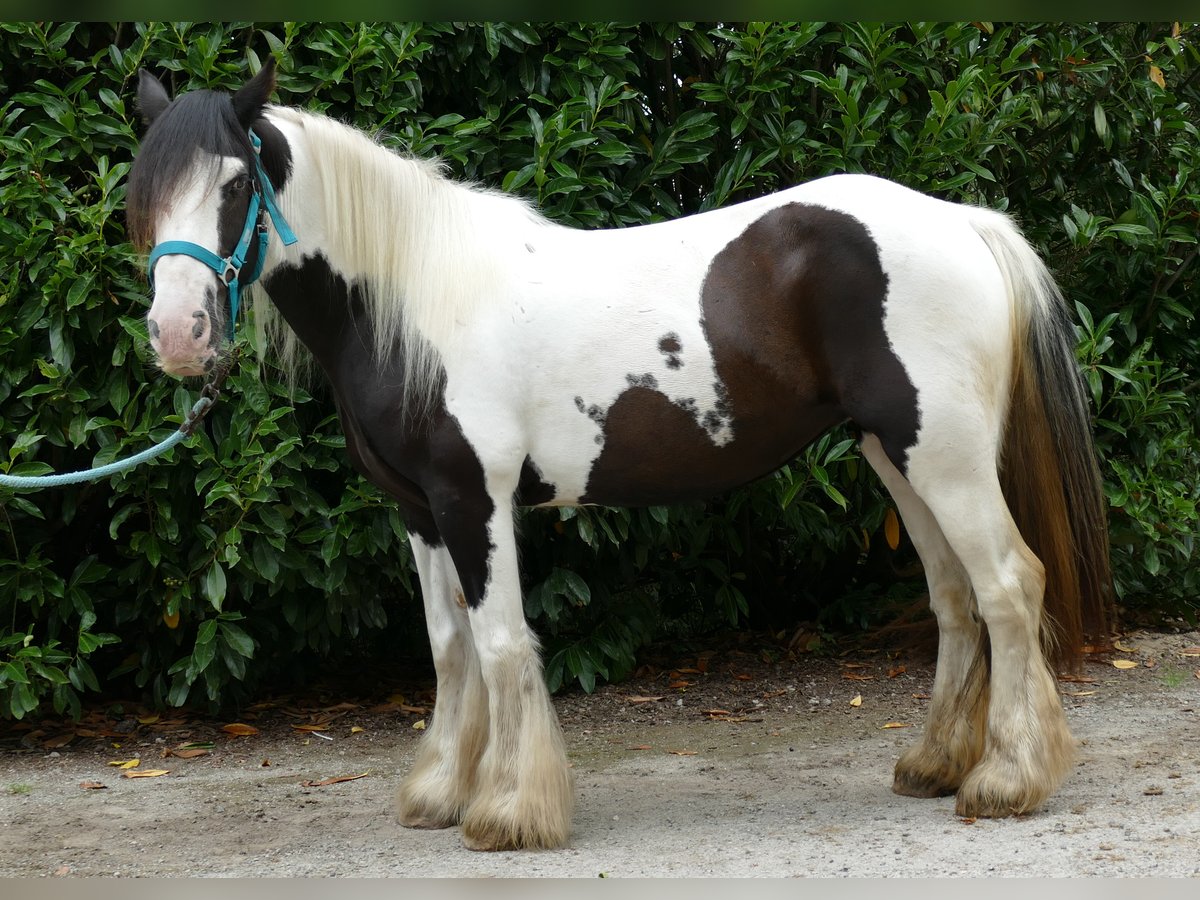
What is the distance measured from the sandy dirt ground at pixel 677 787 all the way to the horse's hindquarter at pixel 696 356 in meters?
1.17

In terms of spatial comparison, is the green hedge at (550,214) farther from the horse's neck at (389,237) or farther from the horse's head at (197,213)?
the horse's head at (197,213)

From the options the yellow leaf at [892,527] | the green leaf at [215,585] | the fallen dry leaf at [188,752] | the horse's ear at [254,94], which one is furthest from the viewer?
the yellow leaf at [892,527]

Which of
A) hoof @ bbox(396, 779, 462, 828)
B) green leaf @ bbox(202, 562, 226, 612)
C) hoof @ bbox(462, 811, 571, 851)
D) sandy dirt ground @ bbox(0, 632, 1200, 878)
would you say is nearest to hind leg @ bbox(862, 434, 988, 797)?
sandy dirt ground @ bbox(0, 632, 1200, 878)

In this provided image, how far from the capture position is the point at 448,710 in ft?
12.6

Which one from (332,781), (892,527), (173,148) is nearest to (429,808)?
(332,781)

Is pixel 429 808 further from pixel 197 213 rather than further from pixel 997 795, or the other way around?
pixel 197 213

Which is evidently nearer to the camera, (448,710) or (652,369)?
(652,369)

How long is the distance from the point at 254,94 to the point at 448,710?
207 cm

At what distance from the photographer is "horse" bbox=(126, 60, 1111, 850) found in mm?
3420

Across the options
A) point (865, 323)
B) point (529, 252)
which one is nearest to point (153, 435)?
point (529, 252)

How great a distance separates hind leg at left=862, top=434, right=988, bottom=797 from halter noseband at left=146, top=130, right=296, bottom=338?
6.67 ft

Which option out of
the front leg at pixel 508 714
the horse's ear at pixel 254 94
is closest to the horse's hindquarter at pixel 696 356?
the front leg at pixel 508 714

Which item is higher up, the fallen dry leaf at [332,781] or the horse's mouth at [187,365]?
the horse's mouth at [187,365]

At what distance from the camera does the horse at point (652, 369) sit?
Result: 3.42m
